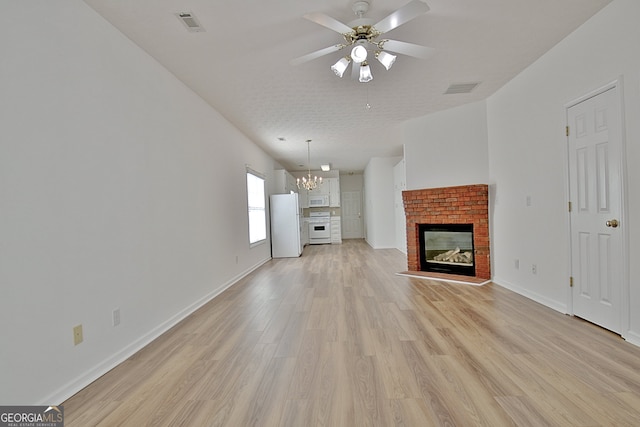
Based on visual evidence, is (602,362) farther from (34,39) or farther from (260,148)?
(260,148)

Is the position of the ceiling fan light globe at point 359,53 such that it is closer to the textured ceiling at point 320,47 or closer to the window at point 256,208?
the textured ceiling at point 320,47

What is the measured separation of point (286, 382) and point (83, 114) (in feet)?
7.27

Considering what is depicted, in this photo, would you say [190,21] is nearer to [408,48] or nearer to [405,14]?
[405,14]

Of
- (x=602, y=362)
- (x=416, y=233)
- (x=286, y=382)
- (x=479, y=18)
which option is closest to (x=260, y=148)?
(x=416, y=233)

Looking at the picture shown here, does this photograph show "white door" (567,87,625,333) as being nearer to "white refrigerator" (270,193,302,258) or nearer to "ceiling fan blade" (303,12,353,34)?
"ceiling fan blade" (303,12,353,34)

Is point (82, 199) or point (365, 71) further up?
point (365, 71)

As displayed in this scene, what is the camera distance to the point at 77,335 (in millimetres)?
1961

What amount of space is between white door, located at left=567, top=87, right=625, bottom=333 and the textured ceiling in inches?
32.7

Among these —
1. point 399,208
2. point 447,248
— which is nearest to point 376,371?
point 447,248

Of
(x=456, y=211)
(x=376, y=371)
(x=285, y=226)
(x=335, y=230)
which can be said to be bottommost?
(x=376, y=371)

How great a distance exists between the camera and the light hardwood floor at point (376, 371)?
1609mm

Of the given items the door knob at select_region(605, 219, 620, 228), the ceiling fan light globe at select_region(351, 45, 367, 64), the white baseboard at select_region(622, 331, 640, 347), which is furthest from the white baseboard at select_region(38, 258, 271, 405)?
the door knob at select_region(605, 219, 620, 228)

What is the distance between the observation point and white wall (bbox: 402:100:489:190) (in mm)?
4602

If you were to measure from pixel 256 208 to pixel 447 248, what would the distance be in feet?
12.9
